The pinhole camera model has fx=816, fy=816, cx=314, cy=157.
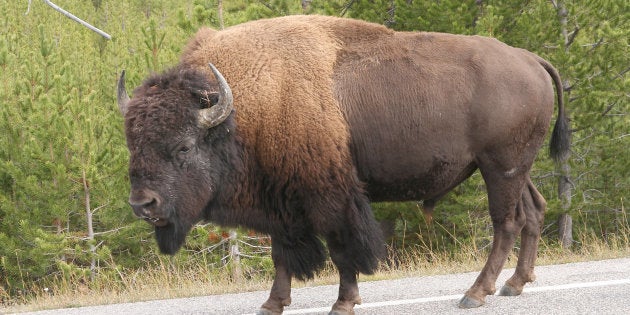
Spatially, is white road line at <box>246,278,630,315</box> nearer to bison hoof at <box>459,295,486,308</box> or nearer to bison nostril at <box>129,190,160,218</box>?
bison hoof at <box>459,295,486,308</box>

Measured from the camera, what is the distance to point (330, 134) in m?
6.00

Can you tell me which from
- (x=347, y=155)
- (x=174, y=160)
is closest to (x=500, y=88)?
(x=347, y=155)

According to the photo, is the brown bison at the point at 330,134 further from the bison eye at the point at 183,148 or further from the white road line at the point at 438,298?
the white road line at the point at 438,298

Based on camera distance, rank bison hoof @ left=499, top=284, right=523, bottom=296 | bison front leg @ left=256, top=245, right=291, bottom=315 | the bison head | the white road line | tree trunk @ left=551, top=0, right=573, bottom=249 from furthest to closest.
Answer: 1. tree trunk @ left=551, top=0, right=573, bottom=249
2. bison hoof @ left=499, top=284, right=523, bottom=296
3. the white road line
4. bison front leg @ left=256, top=245, right=291, bottom=315
5. the bison head

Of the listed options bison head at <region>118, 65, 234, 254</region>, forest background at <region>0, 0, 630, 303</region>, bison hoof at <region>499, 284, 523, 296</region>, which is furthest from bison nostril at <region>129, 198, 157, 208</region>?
forest background at <region>0, 0, 630, 303</region>

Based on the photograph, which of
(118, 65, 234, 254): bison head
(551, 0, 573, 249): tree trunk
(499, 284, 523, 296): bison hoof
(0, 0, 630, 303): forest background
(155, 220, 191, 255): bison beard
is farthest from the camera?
(551, 0, 573, 249): tree trunk

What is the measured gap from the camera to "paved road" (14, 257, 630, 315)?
225 inches

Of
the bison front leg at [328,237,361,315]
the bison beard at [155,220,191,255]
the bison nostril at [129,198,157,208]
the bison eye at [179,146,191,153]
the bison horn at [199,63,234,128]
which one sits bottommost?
the bison front leg at [328,237,361,315]

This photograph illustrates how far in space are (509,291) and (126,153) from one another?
9.70 metres

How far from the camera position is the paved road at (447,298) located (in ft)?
18.8

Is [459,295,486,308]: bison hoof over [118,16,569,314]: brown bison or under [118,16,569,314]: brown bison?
under

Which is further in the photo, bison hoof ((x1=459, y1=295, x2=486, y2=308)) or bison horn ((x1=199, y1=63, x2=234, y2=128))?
bison hoof ((x1=459, y1=295, x2=486, y2=308))

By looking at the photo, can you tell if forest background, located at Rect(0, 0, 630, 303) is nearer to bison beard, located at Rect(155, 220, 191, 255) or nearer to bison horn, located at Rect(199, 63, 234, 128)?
bison beard, located at Rect(155, 220, 191, 255)

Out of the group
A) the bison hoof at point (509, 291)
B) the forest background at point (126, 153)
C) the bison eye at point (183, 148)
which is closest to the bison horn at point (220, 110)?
the bison eye at point (183, 148)
